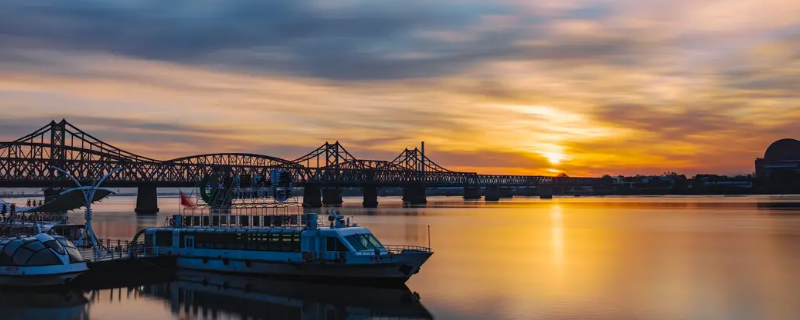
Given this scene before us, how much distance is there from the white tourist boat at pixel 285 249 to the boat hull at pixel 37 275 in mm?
12661

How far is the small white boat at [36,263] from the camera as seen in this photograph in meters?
51.4

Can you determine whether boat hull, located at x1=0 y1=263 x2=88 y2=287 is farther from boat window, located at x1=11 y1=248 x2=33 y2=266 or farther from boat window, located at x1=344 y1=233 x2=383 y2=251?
boat window, located at x1=344 y1=233 x2=383 y2=251

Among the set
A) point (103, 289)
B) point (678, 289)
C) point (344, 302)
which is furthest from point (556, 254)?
point (103, 289)

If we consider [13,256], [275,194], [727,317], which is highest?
[275,194]

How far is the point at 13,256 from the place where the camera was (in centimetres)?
5191

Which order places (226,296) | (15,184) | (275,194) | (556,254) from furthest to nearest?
(15,184), (556,254), (275,194), (226,296)

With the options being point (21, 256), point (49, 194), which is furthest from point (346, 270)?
point (49, 194)

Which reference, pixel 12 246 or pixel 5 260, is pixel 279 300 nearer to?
pixel 12 246

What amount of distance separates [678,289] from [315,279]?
28.3m

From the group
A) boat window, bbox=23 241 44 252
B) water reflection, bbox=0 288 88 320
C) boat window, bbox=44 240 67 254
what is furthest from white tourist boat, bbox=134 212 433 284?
boat window, bbox=23 241 44 252

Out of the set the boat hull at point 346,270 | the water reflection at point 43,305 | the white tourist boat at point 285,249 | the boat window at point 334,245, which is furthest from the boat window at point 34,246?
the boat window at point 334,245

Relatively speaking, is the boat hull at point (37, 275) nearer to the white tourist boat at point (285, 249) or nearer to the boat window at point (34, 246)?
the boat window at point (34, 246)

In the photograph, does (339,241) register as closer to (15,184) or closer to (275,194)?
(275,194)

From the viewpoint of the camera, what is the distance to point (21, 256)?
5178 cm
